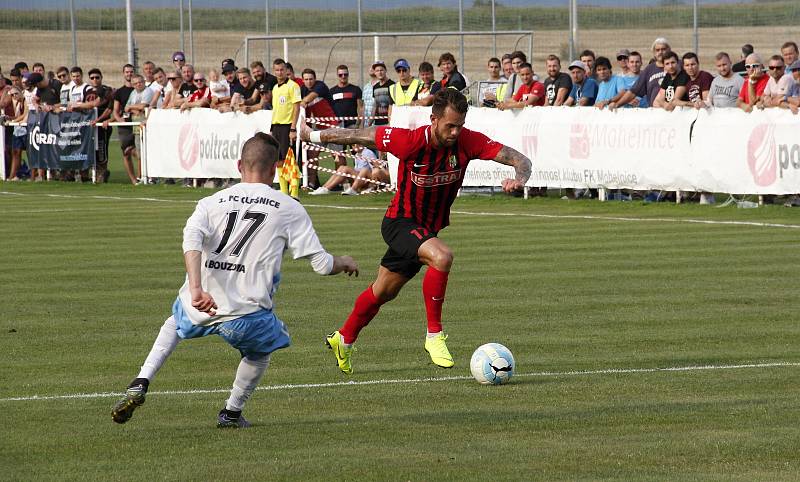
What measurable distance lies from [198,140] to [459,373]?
823 inches

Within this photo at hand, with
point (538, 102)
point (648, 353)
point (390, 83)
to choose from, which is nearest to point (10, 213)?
point (390, 83)

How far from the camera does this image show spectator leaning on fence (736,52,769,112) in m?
22.3

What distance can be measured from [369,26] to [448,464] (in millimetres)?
36554

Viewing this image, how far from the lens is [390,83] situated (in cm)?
2795

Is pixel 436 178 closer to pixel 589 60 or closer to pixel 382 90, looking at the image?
pixel 589 60

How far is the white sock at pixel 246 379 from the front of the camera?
8039 millimetres

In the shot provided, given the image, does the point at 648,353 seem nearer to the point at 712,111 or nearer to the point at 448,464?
the point at 448,464

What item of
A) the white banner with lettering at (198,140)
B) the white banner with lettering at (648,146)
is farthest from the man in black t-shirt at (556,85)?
the white banner with lettering at (198,140)

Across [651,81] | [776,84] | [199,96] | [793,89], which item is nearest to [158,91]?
[199,96]

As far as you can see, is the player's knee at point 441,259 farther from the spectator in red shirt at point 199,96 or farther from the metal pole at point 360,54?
the metal pole at point 360,54

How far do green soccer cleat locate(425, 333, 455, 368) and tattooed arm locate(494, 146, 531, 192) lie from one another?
3.72ft

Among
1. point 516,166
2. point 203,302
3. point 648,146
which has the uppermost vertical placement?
point 516,166

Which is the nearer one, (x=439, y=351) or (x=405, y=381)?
(x=405, y=381)

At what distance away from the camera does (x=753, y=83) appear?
22.3 metres
